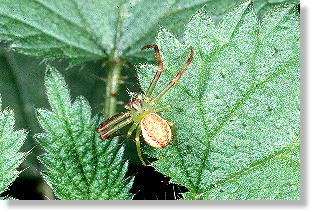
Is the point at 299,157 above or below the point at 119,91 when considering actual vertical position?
below

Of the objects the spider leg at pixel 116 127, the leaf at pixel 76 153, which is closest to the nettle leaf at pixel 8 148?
the leaf at pixel 76 153

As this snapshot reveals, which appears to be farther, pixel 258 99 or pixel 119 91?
pixel 119 91

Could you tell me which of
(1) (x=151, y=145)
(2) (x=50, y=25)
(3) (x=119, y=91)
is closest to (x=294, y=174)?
(1) (x=151, y=145)

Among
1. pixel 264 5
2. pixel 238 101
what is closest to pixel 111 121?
pixel 238 101

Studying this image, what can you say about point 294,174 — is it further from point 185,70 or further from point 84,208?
point 84,208

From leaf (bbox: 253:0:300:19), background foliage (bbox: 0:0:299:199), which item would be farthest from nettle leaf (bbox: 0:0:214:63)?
leaf (bbox: 253:0:300:19)

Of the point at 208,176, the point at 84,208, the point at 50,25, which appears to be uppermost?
the point at 50,25
